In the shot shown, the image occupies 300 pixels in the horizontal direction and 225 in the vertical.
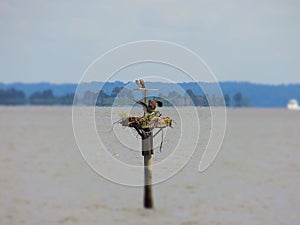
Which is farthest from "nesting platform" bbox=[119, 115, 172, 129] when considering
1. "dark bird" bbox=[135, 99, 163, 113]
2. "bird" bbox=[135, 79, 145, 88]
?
"bird" bbox=[135, 79, 145, 88]

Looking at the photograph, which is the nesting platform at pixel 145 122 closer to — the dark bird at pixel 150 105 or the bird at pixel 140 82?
the dark bird at pixel 150 105

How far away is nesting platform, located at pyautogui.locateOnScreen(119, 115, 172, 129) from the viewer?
4.17m

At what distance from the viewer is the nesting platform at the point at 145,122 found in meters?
4.17

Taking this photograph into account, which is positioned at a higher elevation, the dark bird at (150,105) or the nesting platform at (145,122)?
the dark bird at (150,105)

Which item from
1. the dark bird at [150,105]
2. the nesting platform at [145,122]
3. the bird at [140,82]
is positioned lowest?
the nesting platform at [145,122]

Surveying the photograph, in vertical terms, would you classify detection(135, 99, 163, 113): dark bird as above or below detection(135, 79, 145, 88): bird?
below

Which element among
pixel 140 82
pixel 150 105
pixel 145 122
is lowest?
pixel 145 122

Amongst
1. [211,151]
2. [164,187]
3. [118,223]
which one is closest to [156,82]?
[211,151]

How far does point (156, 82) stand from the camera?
420 cm

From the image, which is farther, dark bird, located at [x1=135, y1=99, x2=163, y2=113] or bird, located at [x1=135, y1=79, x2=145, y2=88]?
dark bird, located at [x1=135, y1=99, x2=163, y2=113]

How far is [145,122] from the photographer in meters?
4.21

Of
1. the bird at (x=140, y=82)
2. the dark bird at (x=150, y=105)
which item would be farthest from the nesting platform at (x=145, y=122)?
the bird at (x=140, y=82)

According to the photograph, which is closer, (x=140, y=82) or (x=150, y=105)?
(x=140, y=82)

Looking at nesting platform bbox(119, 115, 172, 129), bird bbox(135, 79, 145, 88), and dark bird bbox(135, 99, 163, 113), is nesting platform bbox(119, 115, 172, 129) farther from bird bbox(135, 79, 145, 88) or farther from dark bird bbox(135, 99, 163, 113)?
bird bbox(135, 79, 145, 88)
